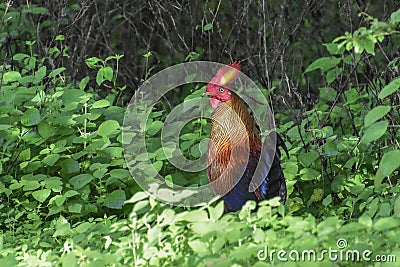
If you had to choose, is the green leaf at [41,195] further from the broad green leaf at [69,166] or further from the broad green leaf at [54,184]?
the broad green leaf at [69,166]

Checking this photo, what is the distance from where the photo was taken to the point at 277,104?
7.04 meters

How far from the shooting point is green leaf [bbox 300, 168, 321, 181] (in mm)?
5355

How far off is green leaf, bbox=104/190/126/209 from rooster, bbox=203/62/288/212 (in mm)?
747

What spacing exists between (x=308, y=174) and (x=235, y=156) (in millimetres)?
740

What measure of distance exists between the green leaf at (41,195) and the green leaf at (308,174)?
1469mm

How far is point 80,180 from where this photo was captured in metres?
5.47

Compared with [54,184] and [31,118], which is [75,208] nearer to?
[54,184]

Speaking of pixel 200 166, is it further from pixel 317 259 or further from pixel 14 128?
pixel 317 259

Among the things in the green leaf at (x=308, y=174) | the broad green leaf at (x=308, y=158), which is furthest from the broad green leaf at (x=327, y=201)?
the broad green leaf at (x=308, y=158)

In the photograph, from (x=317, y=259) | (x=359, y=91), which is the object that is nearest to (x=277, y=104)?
(x=359, y=91)

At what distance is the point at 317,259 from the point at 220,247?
0.37 m

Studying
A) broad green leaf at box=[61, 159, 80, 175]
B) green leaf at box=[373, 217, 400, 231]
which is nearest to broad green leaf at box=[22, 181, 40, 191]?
broad green leaf at box=[61, 159, 80, 175]

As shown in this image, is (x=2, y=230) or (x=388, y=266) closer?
(x=388, y=266)

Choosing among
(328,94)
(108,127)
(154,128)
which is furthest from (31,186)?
(328,94)
